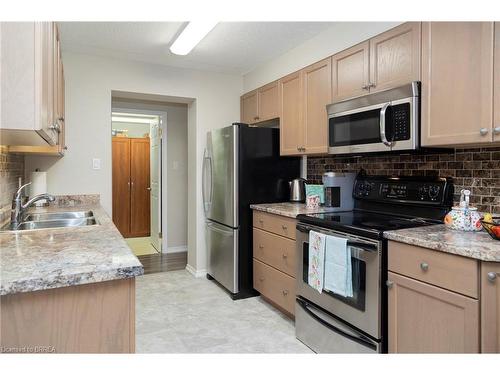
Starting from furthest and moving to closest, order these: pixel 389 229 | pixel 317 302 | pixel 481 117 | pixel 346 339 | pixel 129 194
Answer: pixel 129 194 → pixel 317 302 → pixel 346 339 → pixel 389 229 → pixel 481 117

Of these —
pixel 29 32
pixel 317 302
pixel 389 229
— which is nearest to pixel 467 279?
pixel 389 229

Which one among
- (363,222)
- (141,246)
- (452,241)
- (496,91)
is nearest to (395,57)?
(496,91)

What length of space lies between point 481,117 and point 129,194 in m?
5.52

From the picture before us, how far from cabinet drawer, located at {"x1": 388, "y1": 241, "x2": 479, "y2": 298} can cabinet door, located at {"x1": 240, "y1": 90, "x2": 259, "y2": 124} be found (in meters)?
2.30

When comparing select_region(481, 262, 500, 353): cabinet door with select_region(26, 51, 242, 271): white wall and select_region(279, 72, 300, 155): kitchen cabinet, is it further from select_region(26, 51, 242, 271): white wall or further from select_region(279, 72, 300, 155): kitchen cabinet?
select_region(26, 51, 242, 271): white wall

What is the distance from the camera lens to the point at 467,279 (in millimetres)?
1361

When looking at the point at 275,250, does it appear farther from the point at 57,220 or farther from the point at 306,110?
the point at 57,220

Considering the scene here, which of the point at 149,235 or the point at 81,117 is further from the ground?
the point at 81,117

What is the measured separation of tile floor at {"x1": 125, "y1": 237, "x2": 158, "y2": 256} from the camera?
16.3 feet

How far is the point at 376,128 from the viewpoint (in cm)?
214

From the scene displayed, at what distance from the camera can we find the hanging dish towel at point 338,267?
187 centimetres

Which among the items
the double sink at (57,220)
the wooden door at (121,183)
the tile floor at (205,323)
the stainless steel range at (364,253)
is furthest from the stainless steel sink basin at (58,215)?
the wooden door at (121,183)

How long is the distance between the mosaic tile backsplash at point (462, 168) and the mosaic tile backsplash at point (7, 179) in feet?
8.28

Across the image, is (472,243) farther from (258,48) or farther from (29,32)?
(258,48)
